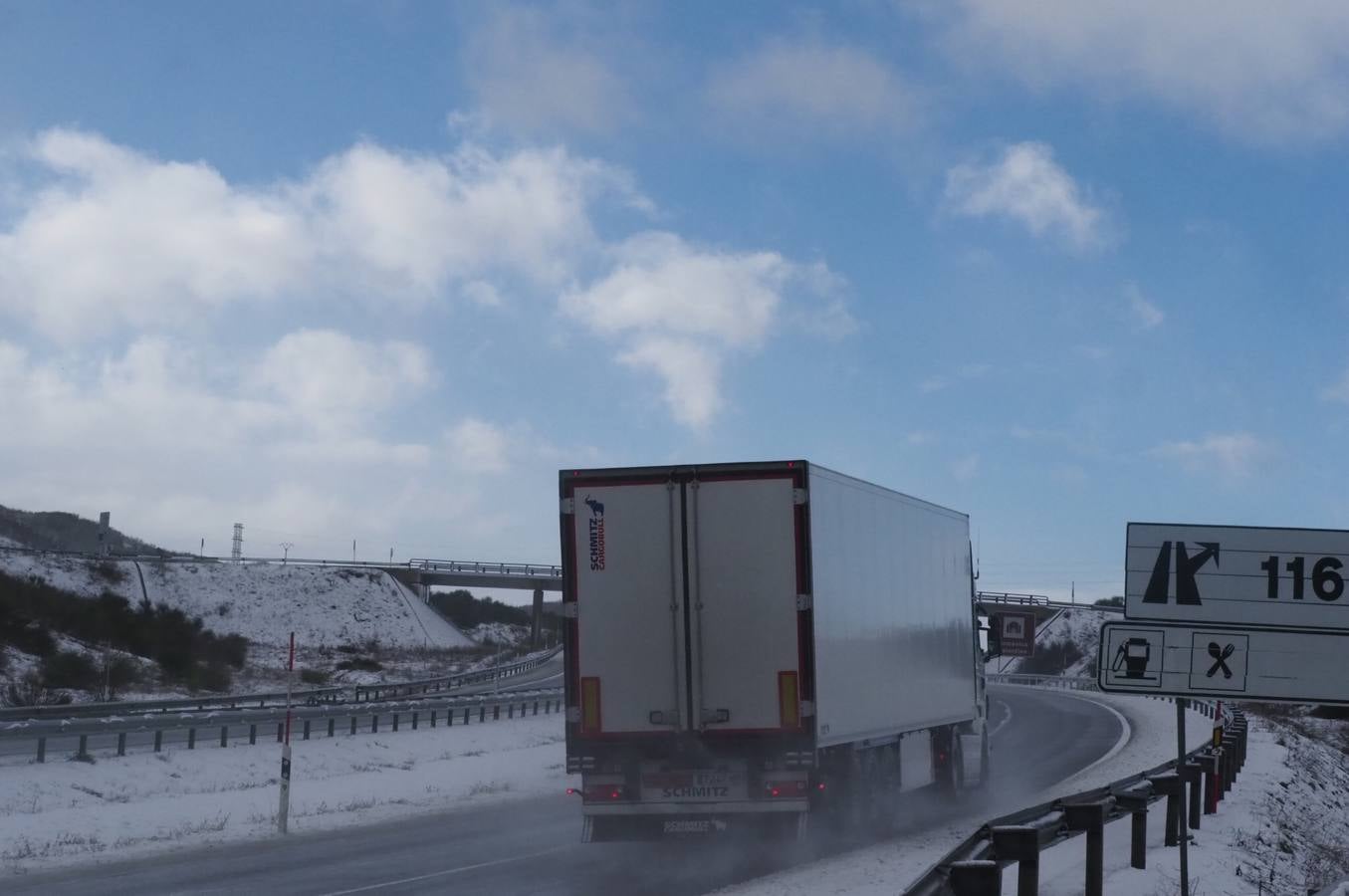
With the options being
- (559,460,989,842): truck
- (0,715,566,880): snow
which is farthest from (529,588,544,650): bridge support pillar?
(559,460,989,842): truck

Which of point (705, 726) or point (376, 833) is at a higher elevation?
point (705, 726)

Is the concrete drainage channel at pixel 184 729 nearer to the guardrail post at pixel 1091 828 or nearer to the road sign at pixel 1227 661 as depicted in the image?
the guardrail post at pixel 1091 828

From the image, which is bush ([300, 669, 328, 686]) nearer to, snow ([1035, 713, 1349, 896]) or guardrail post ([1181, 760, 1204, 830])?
snow ([1035, 713, 1349, 896])

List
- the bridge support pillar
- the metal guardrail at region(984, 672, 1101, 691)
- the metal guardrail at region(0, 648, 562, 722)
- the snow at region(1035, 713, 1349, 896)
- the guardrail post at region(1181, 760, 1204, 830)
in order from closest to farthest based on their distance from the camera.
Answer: the snow at region(1035, 713, 1349, 896), the guardrail post at region(1181, 760, 1204, 830), the metal guardrail at region(0, 648, 562, 722), the metal guardrail at region(984, 672, 1101, 691), the bridge support pillar

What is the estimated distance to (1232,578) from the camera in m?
8.87

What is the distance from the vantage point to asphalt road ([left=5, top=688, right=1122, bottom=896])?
1365 centimetres

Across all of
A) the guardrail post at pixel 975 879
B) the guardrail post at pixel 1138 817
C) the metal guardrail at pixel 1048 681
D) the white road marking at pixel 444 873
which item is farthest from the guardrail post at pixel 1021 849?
the metal guardrail at pixel 1048 681

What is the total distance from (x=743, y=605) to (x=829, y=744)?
5.69 feet

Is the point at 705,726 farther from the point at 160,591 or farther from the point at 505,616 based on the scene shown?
the point at 505,616

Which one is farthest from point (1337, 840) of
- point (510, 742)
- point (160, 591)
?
point (160, 591)

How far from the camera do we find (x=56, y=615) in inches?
2475

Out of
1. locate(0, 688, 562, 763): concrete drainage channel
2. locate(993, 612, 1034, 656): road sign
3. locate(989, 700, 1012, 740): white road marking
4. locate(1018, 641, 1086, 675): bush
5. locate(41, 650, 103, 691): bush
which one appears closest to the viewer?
locate(0, 688, 562, 763): concrete drainage channel

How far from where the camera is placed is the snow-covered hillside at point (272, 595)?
85.4 meters

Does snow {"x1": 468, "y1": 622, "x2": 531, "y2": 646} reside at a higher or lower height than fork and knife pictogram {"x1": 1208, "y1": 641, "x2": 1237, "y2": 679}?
lower
